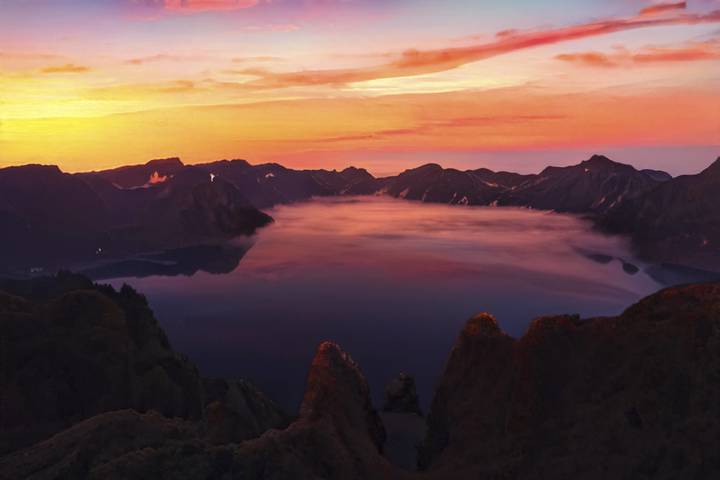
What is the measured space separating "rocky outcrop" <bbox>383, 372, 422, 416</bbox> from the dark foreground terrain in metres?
25.2

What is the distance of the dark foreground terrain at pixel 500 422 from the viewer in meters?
Answer: 32.5

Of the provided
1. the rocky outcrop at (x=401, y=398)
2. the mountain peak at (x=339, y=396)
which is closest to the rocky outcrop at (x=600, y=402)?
the mountain peak at (x=339, y=396)

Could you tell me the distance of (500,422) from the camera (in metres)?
42.1

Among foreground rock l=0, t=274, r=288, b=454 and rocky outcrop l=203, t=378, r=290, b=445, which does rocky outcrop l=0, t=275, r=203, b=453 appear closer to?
foreground rock l=0, t=274, r=288, b=454

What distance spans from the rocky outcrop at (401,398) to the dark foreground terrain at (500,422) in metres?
25.2

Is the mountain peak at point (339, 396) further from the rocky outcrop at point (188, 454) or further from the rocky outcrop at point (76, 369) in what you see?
the rocky outcrop at point (76, 369)

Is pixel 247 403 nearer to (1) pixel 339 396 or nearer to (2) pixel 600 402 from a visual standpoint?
(1) pixel 339 396

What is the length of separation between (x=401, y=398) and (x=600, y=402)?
51.8m

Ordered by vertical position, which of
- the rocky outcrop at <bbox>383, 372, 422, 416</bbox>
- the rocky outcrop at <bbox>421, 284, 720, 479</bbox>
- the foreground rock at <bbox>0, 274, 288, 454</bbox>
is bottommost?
the rocky outcrop at <bbox>383, 372, 422, 416</bbox>

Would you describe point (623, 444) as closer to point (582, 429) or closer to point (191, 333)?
point (582, 429)

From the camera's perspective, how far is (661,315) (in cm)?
4031

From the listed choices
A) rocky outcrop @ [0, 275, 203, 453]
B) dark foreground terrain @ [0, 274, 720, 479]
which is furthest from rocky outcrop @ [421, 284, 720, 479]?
rocky outcrop @ [0, 275, 203, 453]

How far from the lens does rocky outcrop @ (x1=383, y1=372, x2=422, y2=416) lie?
85.8 m

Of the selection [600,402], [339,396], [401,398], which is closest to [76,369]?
[339,396]
